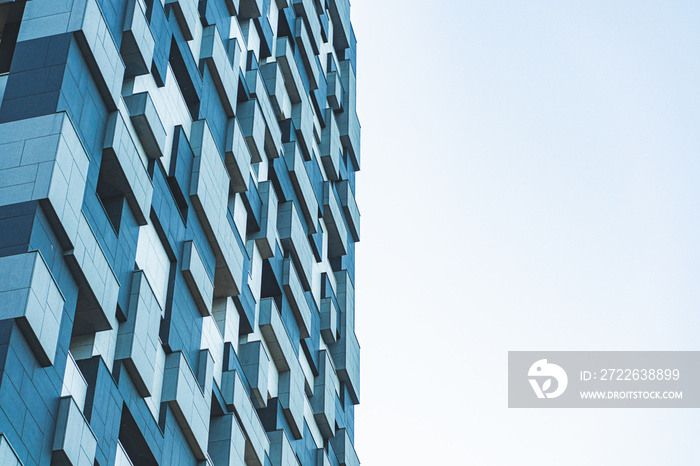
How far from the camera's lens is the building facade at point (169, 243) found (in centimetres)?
2247

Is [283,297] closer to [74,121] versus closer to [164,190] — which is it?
[164,190]

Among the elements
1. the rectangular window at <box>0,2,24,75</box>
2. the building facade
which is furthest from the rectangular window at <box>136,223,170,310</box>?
the rectangular window at <box>0,2,24,75</box>

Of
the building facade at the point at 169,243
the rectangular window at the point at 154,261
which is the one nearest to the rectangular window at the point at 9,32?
the building facade at the point at 169,243

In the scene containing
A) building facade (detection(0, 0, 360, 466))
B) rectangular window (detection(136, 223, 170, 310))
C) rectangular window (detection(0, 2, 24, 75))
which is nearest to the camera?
building facade (detection(0, 0, 360, 466))

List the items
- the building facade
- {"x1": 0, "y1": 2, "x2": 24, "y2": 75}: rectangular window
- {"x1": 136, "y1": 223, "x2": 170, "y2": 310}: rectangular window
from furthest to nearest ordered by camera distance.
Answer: {"x1": 136, "y1": 223, "x2": 170, "y2": 310}: rectangular window → {"x1": 0, "y1": 2, "x2": 24, "y2": 75}: rectangular window → the building facade

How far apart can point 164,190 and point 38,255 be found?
8.83 m

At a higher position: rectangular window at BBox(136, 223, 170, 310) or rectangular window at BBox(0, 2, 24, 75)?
rectangular window at BBox(0, 2, 24, 75)

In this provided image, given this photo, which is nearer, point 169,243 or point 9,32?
point 9,32

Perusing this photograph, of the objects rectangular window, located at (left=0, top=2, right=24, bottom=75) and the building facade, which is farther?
rectangular window, located at (left=0, top=2, right=24, bottom=75)

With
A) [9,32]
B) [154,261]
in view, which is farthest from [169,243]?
[9,32]

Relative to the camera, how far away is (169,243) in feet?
98.8

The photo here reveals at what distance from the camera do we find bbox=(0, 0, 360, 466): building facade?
885 inches

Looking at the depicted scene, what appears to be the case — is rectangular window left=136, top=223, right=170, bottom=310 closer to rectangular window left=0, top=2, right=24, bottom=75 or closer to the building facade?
the building facade

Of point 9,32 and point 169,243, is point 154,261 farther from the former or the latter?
point 9,32
